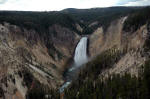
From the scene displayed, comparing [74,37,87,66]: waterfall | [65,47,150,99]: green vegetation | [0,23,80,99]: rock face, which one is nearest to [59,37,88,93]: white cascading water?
[74,37,87,66]: waterfall

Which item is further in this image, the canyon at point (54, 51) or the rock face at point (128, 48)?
the canyon at point (54, 51)

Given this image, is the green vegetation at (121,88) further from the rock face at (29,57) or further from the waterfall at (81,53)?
the waterfall at (81,53)

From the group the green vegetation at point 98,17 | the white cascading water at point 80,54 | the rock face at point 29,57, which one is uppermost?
the green vegetation at point 98,17

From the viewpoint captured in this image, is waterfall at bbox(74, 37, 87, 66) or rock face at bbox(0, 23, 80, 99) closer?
rock face at bbox(0, 23, 80, 99)

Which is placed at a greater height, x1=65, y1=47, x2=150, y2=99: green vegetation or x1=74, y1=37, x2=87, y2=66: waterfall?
x1=65, y1=47, x2=150, y2=99: green vegetation

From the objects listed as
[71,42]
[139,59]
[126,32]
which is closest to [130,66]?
[139,59]

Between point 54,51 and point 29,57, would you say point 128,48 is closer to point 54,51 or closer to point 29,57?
point 29,57

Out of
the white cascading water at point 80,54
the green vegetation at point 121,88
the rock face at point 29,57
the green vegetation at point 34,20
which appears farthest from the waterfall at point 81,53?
the green vegetation at point 121,88

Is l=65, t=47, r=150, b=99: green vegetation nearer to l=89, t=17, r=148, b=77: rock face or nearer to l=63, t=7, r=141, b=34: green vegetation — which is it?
l=89, t=17, r=148, b=77: rock face
